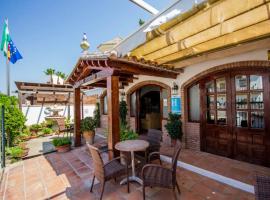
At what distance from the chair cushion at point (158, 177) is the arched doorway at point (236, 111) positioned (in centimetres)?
390

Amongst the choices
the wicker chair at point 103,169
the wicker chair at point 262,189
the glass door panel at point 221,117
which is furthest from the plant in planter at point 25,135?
the wicker chair at point 262,189

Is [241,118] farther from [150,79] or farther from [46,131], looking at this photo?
[46,131]

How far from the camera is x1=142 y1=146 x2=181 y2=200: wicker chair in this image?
3471mm

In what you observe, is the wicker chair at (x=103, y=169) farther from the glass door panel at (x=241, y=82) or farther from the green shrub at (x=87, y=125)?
the glass door panel at (x=241, y=82)

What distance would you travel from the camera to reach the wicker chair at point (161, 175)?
3.47 meters

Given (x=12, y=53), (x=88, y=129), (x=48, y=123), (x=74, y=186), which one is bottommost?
(x=74, y=186)

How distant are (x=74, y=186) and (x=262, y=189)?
4.64 meters

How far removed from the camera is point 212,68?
6.23m

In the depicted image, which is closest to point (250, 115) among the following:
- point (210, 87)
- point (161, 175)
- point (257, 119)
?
point (257, 119)

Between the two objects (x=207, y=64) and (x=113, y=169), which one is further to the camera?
(x=207, y=64)

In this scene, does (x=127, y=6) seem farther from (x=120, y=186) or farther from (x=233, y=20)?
(x=120, y=186)

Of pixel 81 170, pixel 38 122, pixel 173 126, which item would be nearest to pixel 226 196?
pixel 173 126

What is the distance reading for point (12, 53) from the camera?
9500mm

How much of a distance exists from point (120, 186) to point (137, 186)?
0.51 meters
